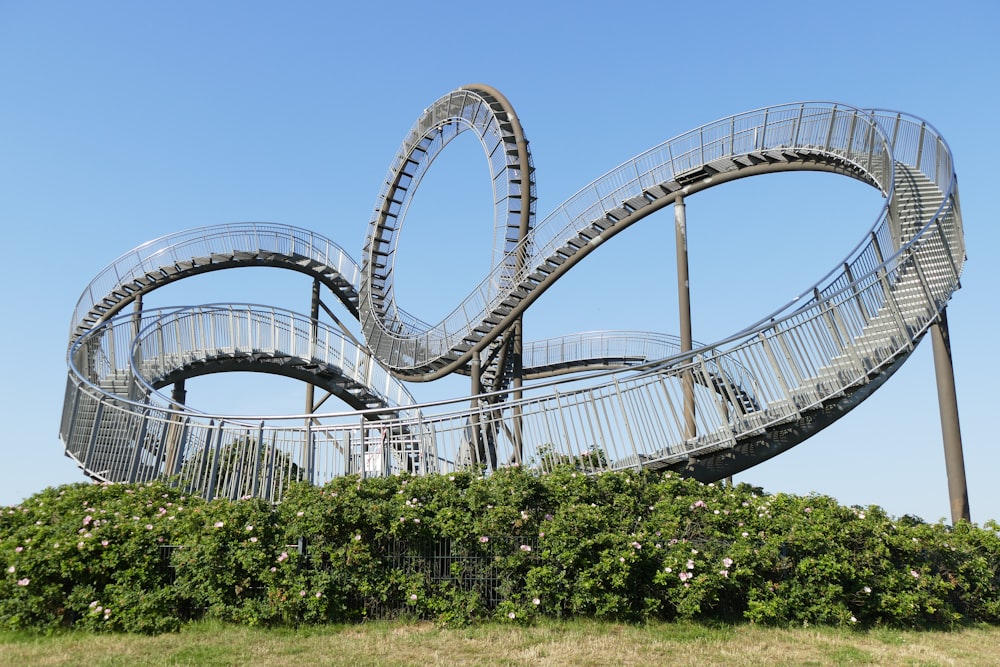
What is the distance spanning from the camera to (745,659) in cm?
748

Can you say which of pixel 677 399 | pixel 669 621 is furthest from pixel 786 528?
pixel 677 399

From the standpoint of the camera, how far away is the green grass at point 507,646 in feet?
24.7

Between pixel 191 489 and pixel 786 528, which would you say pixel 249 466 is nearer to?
pixel 191 489

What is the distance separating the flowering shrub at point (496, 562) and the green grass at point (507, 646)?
0.86 ft

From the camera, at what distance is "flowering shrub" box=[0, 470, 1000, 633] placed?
868 cm

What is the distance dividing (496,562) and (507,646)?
44.8 inches

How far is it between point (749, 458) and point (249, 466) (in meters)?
7.17

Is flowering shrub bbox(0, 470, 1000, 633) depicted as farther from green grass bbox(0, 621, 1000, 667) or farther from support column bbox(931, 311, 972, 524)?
support column bbox(931, 311, 972, 524)

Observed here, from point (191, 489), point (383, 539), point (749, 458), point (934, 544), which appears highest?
point (191, 489)

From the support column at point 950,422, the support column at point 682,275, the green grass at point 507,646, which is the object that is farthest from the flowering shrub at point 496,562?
the support column at point 682,275

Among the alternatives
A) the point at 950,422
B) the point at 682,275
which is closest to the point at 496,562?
the point at 950,422

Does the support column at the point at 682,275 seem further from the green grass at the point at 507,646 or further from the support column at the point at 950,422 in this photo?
the green grass at the point at 507,646

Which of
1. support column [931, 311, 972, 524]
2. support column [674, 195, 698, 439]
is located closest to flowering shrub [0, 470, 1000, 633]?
support column [931, 311, 972, 524]

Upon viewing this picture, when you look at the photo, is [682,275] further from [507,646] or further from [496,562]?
[507,646]
